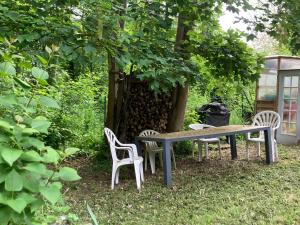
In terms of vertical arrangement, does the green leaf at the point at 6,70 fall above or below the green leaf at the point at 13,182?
above

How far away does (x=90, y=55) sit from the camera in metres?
3.56

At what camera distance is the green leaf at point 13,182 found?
3.50ft

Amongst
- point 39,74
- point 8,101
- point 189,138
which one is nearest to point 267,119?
point 189,138

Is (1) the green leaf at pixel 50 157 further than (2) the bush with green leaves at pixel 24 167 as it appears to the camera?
Yes

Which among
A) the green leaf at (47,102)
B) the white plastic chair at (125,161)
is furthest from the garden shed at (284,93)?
the green leaf at (47,102)

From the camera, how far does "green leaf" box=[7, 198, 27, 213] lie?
3.43 ft

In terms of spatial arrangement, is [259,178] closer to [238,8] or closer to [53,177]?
[238,8]

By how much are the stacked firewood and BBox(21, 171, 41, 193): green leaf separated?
5.22m

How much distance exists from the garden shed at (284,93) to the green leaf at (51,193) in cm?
781

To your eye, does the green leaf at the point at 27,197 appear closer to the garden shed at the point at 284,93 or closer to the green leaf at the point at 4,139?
the green leaf at the point at 4,139

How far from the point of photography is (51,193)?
3.78 feet

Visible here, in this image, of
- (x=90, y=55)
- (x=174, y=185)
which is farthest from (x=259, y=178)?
(x=90, y=55)

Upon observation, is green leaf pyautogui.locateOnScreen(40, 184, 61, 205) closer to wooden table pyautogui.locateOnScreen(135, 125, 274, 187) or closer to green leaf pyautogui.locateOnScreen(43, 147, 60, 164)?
green leaf pyautogui.locateOnScreen(43, 147, 60, 164)

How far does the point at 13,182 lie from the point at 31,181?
0.21 feet
